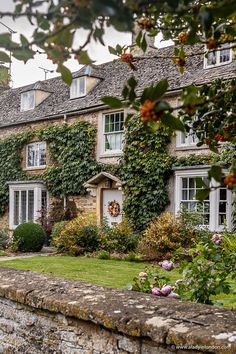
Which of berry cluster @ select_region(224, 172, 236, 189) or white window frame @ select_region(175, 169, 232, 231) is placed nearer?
berry cluster @ select_region(224, 172, 236, 189)

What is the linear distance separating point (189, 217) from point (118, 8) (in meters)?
13.2

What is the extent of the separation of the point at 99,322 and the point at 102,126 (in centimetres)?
1564

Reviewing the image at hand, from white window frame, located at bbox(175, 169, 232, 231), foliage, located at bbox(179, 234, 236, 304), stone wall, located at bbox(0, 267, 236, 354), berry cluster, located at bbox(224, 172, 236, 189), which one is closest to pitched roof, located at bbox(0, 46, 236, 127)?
white window frame, located at bbox(175, 169, 232, 231)

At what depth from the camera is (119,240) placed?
14688mm

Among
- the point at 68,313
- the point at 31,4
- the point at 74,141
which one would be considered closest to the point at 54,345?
the point at 68,313

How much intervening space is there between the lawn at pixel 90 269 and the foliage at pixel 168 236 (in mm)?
1098

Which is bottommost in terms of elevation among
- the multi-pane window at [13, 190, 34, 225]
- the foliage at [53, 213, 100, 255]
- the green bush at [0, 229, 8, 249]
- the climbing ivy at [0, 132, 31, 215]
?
the green bush at [0, 229, 8, 249]

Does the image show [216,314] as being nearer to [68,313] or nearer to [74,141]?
[68,313]

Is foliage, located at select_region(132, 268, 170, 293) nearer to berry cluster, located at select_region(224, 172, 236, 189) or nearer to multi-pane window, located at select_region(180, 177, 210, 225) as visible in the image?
berry cluster, located at select_region(224, 172, 236, 189)

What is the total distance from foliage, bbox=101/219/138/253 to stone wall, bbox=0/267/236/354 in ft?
34.6

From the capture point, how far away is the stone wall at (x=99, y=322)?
2.48m

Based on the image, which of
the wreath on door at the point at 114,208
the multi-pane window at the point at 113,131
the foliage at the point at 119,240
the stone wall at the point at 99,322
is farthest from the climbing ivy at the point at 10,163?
the stone wall at the point at 99,322

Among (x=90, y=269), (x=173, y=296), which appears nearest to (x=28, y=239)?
(x=90, y=269)

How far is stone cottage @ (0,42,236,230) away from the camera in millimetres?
15195
